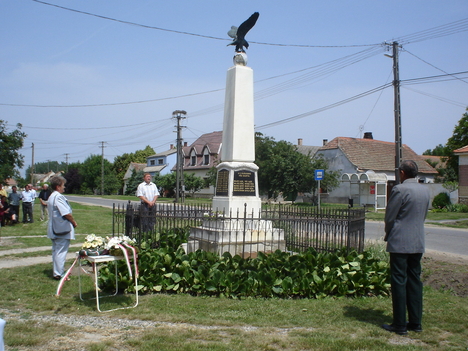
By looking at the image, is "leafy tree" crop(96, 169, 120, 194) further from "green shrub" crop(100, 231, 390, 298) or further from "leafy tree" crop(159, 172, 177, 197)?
"green shrub" crop(100, 231, 390, 298)

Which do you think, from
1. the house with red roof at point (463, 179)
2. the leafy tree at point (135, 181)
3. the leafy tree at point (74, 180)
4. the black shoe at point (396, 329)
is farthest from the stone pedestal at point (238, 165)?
the leafy tree at point (74, 180)

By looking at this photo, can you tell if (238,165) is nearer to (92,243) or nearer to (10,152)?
(92,243)

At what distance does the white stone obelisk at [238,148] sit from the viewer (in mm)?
8922

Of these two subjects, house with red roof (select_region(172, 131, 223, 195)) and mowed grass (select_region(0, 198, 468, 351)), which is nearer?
mowed grass (select_region(0, 198, 468, 351))

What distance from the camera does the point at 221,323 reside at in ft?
16.3

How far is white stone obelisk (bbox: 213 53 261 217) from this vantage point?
8.92 m

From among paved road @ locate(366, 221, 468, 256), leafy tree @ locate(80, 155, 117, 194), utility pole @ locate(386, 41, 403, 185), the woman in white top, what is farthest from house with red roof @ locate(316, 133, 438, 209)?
leafy tree @ locate(80, 155, 117, 194)

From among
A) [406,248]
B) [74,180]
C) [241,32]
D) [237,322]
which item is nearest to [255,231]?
[237,322]

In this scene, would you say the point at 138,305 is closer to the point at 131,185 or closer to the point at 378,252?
the point at 378,252

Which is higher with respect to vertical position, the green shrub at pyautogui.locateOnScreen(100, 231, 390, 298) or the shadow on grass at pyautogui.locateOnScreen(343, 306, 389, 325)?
the green shrub at pyautogui.locateOnScreen(100, 231, 390, 298)

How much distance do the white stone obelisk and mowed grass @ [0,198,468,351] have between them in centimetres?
317

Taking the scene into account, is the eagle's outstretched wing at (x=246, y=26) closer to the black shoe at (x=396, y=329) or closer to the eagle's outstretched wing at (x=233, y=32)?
the eagle's outstretched wing at (x=233, y=32)

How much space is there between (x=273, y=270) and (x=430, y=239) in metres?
9.12

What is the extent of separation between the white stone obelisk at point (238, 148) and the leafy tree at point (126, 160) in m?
76.8
